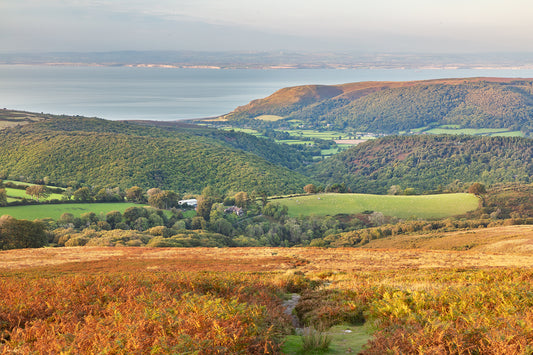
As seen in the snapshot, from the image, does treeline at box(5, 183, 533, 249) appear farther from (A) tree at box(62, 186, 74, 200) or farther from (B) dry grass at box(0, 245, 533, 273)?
(B) dry grass at box(0, 245, 533, 273)

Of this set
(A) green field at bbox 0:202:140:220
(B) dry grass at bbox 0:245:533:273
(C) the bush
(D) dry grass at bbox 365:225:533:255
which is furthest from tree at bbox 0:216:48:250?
(C) the bush

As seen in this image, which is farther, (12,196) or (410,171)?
(410,171)

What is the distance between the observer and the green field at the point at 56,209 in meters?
58.9

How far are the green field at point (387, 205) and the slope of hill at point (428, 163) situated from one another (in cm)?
5091

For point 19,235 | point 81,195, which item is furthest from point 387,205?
point 19,235

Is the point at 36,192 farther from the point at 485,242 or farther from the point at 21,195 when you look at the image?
the point at 485,242

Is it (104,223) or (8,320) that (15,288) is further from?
(104,223)

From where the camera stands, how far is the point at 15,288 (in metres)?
11.6

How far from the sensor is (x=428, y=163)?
155 metres

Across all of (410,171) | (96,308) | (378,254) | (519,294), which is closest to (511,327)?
(519,294)

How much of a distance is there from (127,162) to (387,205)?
7163cm

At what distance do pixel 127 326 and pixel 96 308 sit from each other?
10.4 feet

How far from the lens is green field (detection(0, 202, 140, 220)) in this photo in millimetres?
58938

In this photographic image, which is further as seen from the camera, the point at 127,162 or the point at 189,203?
the point at 127,162
